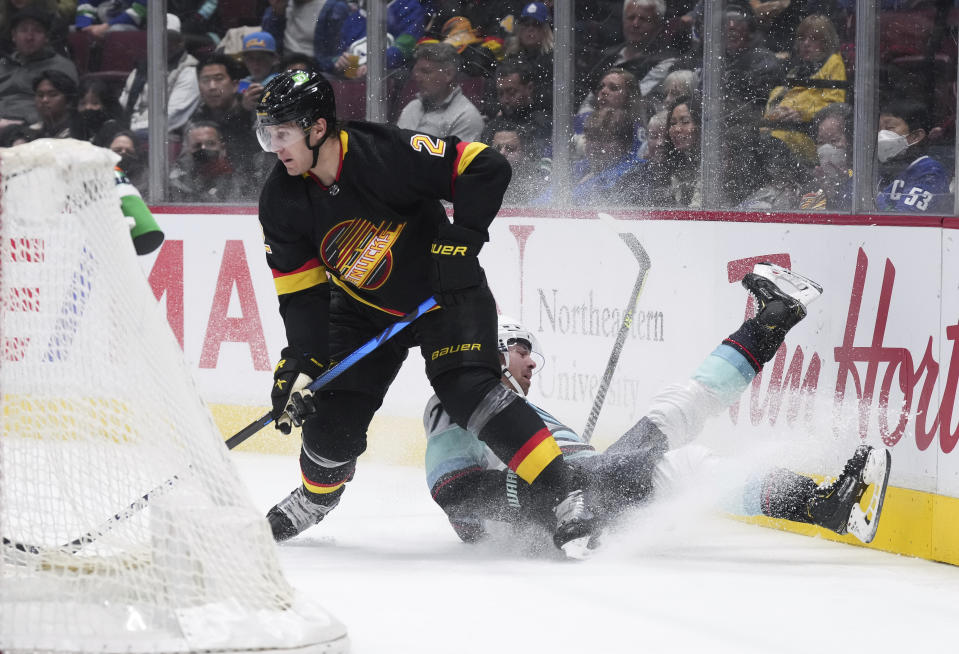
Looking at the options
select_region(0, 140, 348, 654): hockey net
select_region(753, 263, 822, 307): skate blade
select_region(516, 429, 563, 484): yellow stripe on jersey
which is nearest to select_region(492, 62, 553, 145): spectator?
select_region(753, 263, 822, 307): skate blade

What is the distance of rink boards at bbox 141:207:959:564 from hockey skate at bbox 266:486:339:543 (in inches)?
47.9

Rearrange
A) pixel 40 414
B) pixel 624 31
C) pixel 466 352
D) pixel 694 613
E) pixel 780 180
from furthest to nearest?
pixel 624 31
pixel 780 180
pixel 466 352
pixel 694 613
pixel 40 414

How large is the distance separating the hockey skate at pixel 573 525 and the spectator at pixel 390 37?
257 cm

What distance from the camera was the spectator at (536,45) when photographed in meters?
4.89

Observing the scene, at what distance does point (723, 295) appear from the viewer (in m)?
4.16

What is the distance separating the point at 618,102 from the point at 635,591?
2225 millimetres

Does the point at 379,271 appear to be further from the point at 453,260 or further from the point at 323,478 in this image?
the point at 323,478

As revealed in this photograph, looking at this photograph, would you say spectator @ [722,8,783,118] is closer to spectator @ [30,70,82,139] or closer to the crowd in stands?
the crowd in stands

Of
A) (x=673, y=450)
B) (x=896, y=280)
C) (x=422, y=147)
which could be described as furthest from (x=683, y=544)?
(x=422, y=147)

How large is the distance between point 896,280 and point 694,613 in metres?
1.20

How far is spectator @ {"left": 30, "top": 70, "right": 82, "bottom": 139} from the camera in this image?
607cm

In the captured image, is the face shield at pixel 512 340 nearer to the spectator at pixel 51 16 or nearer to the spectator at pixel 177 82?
the spectator at pixel 177 82

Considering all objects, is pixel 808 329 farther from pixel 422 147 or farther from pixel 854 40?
pixel 422 147

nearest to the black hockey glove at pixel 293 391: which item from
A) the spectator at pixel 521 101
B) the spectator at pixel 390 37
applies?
the spectator at pixel 521 101
